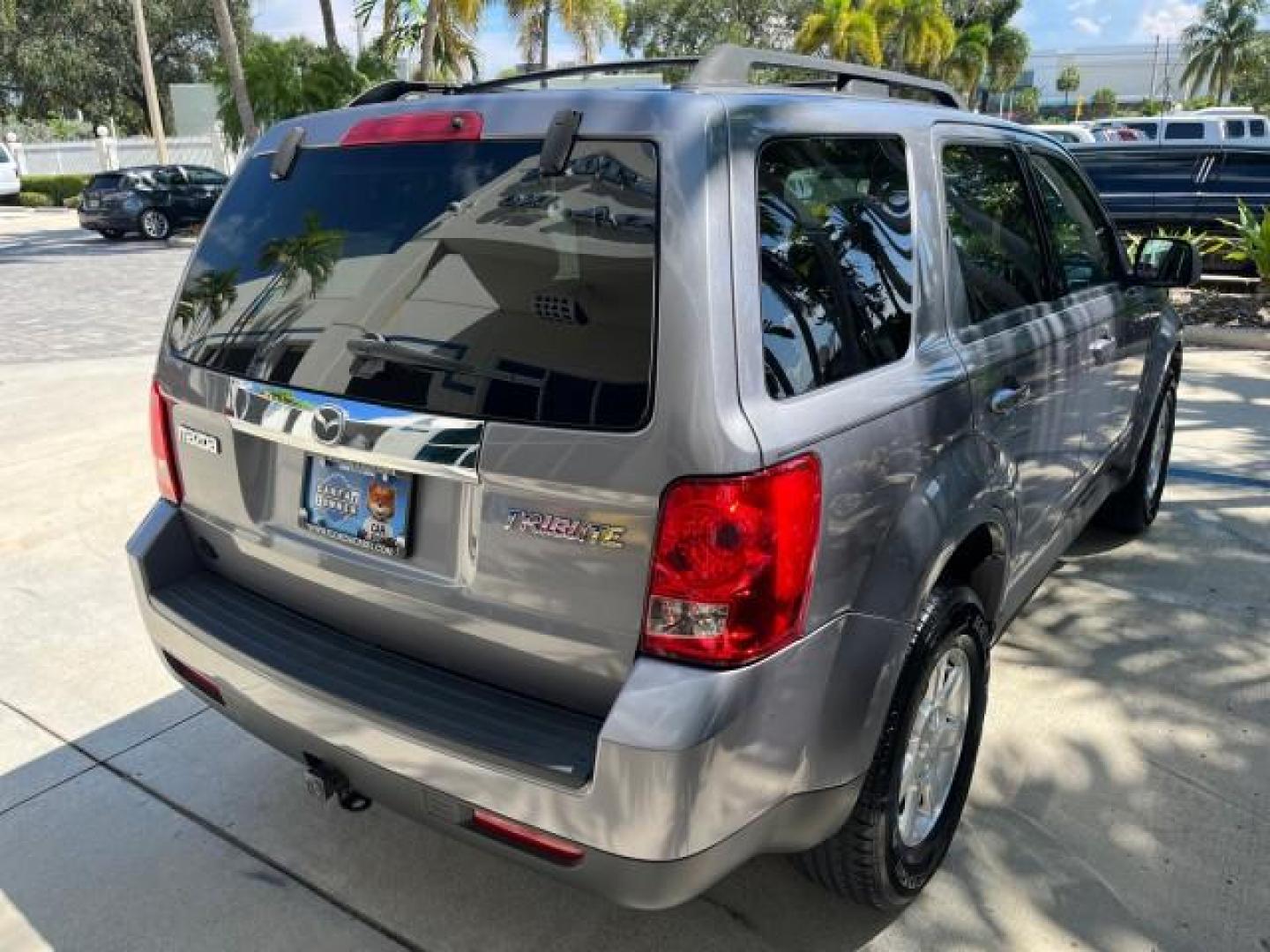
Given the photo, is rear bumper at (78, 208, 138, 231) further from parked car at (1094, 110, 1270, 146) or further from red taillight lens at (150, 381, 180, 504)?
red taillight lens at (150, 381, 180, 504)

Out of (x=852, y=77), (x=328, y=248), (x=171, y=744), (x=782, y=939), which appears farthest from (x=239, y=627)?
(x=852, y=77)

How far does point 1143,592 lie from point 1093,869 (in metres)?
1.86

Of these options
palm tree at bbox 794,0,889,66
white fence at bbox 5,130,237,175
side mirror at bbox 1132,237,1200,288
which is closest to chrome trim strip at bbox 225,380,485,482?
side mirror at bbox 1132,237,1200,288

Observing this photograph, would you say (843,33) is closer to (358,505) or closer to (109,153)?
(109,153)

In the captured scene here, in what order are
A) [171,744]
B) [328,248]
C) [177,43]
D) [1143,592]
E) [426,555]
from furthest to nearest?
[177,43] → [1143,592] → [171,744] → [328,248] → [426,555]

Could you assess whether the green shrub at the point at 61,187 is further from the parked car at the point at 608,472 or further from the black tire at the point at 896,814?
the black tire at the point at 896,814

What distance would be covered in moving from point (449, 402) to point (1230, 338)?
921 centimetres

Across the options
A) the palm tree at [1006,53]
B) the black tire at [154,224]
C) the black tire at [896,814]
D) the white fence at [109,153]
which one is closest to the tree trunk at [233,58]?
the black tire at [154,224]

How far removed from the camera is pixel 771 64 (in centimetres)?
240

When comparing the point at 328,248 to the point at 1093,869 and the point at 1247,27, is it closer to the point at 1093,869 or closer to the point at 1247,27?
the point at 1093,869

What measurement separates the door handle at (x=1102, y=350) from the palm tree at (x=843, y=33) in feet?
101

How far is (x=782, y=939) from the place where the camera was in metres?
2.42

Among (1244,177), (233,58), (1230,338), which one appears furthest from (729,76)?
(233,58)

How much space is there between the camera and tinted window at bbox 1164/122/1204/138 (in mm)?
20703
